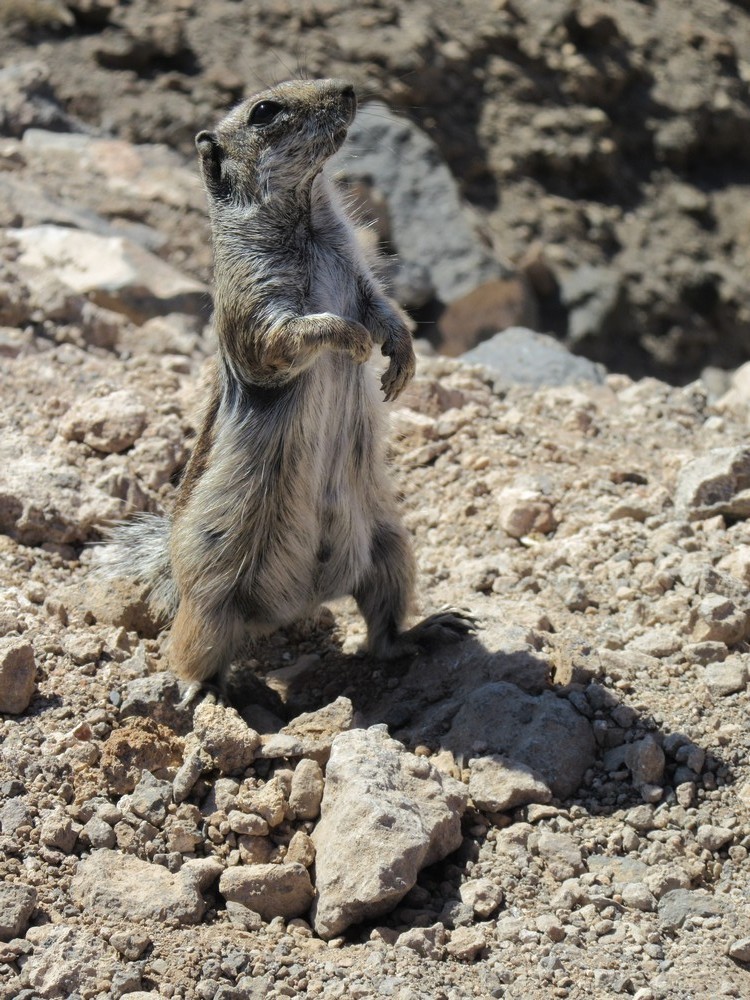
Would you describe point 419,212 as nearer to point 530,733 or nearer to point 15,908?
point 530,733

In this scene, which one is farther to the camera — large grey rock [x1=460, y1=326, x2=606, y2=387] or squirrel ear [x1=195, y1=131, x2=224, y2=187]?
large grey rock [x1=460, y1=326, x2=606, y2=387]

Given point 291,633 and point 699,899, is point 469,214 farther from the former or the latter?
point 699,899

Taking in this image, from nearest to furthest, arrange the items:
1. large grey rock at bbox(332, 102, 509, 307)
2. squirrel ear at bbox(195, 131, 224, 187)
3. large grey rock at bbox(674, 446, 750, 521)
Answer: squirrel ear at bbox(195, 131, 224, 187) < large grey rock at bbox(674, 446, 750, 521) < large grey rock at bbox(332, 102, 509, 307)

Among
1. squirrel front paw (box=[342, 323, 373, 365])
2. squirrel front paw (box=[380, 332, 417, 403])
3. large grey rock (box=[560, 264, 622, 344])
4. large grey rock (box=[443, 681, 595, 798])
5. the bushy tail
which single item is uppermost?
squirrel front paw (box=[342, 323, 373, 365])

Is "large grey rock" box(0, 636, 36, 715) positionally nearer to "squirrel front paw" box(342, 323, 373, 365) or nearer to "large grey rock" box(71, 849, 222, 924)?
"large grey rock" box(71, 849, 222, 924)

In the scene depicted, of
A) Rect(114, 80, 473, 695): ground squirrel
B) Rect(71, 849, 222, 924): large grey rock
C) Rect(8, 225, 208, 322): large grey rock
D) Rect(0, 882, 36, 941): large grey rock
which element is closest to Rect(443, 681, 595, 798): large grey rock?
Rect(114, 80, 473, 695): ground squirrel

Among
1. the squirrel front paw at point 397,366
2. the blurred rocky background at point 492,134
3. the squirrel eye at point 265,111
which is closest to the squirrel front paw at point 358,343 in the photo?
the squirrel front paw at point 397,366
